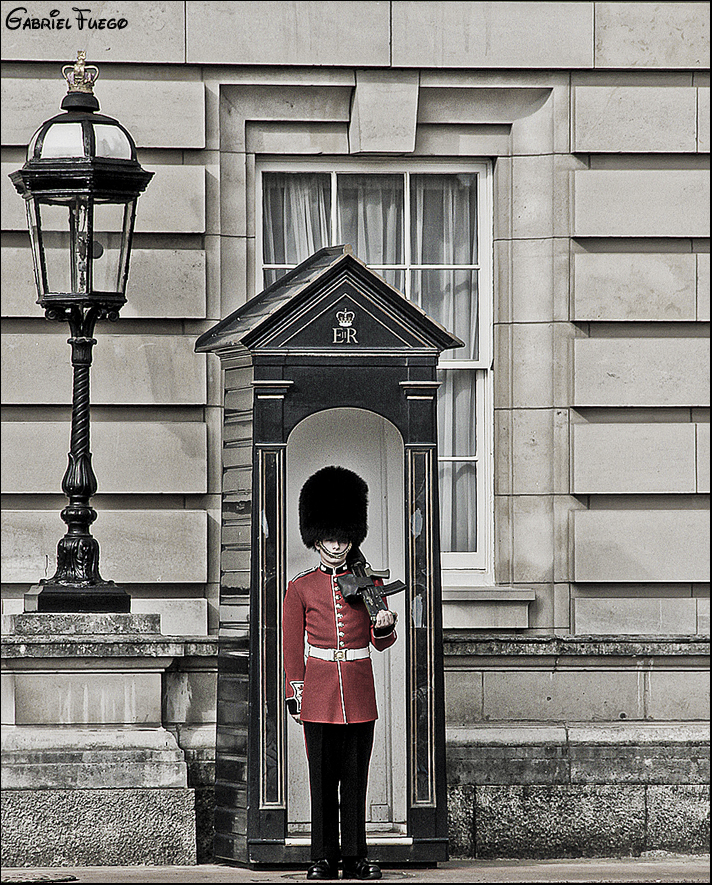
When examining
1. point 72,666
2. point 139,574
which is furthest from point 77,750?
point 139,574

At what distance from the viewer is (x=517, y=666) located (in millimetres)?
7871

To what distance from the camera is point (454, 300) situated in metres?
8.21

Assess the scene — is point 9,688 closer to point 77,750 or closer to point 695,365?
point 77,750

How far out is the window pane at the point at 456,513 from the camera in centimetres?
815

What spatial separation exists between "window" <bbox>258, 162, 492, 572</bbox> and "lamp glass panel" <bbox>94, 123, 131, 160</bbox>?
115 cm

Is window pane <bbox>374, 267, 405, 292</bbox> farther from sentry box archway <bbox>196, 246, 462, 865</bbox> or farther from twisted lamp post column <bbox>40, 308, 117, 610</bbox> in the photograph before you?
twisted lamp post column <bbox>40, 308, 117, 610</bbox>

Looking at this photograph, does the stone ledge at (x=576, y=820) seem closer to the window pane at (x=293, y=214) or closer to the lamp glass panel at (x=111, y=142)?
the window pane at (x=293, y=214)

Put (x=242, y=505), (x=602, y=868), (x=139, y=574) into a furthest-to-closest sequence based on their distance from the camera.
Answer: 1. (x=139, y=574)
2. (x=602, y=868)
3. (x=242, y=505)

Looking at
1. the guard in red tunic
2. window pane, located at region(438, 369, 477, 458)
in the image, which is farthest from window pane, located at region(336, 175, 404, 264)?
the guard in red tunic

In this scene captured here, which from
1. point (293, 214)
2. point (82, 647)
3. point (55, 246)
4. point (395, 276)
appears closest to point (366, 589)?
point (82, 647)

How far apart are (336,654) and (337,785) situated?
1.87 ft

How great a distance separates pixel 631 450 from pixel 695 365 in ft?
1.88

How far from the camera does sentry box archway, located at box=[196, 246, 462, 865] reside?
657cm

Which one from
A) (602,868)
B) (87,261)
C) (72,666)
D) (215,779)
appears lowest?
(602,868)
